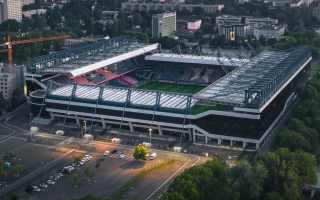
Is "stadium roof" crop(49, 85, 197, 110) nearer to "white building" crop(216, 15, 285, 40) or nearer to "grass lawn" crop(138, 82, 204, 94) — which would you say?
"grass lawn" crop(138, 82, 204, 94)

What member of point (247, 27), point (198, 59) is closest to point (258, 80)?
point (198, 59)

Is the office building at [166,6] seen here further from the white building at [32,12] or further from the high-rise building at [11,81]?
the high-rise building at [11,81]

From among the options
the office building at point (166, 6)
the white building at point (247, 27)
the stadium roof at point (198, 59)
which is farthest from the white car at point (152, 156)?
the office building at point (166, 6)

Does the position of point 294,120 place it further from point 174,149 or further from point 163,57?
point 163,57

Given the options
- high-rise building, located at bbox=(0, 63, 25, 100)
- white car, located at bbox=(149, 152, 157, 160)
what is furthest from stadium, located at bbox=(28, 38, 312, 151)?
white car, located at bbox=(149, 152, 157, 160)

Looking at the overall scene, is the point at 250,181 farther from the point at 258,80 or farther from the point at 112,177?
the point at 258,80

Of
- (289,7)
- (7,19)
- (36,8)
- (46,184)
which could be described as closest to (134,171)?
(46,184)
